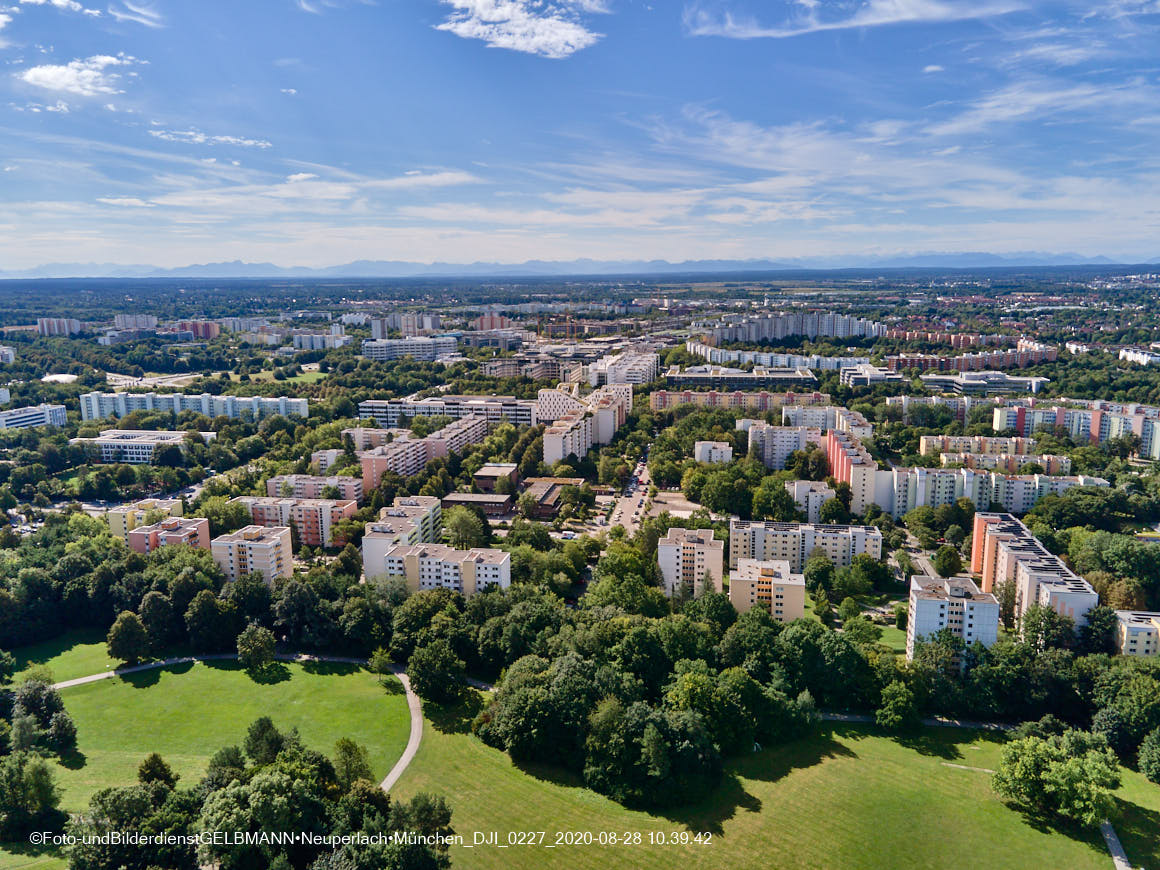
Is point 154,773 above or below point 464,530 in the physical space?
below

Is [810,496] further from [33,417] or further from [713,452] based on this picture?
[33,417]

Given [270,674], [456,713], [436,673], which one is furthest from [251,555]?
[456,713]

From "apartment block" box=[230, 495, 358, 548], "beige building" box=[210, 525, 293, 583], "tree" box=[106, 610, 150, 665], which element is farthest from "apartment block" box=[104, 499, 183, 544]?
"tree" box=[106, 610, 150, 665]

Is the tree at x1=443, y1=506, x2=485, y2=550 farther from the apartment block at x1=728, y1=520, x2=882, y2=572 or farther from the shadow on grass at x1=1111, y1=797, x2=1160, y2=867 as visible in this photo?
the shadow on grass at x1=1111, y1=797, x2=1160, y2=867

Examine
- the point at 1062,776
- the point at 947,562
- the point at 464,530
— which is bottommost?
the point at 1062,776

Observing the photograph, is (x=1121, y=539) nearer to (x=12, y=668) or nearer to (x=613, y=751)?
(x=613, y=751)
